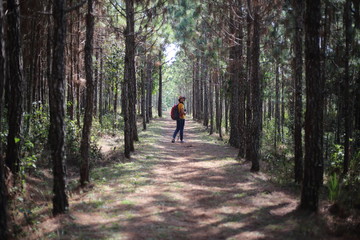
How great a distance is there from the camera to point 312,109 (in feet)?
19.7

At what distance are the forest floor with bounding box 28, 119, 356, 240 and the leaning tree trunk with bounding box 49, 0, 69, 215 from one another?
60 centimetres

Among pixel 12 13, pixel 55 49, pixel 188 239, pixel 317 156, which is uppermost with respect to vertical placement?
pixel 12 13

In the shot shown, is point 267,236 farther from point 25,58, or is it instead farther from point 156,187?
point 25,58

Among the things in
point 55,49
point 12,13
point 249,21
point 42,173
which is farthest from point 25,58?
point 249,21

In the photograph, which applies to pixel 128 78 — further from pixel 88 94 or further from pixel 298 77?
pixel 298 77

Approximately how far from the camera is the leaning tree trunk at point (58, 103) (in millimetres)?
5730

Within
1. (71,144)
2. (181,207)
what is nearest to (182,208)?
(181,207)

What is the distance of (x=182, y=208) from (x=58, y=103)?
3.18 meters

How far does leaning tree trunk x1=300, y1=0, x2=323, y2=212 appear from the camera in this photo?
232 inches

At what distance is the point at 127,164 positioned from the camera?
36.4 ft

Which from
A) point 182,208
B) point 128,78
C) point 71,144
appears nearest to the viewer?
point 182,208

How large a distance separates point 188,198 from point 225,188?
1324 millimetres

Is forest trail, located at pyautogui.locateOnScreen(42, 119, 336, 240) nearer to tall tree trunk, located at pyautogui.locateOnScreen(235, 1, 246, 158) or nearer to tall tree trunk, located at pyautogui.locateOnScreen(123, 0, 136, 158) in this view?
tall tree trunk, located at pyautogui.locateOnScreen(123, 0, 136, 158)

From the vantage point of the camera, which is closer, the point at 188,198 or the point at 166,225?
the point at 166,225
